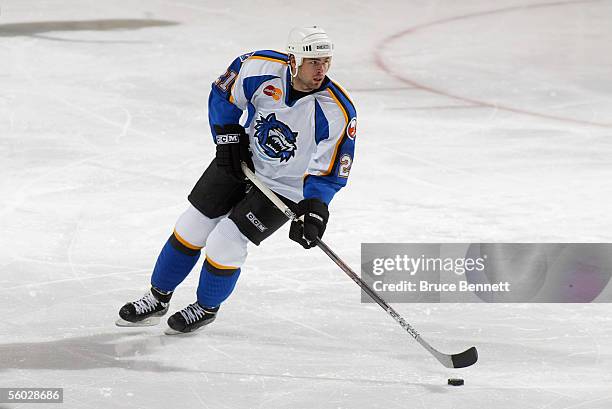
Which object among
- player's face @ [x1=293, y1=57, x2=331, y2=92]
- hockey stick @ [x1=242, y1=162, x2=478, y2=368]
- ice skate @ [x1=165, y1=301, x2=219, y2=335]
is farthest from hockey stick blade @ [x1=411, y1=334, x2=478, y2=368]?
player's face @ [x1=293, y1=57, x2=331, y2=92]

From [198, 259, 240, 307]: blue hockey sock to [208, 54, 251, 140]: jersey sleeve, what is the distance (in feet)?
1.47

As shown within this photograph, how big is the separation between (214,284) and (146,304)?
0.27 m

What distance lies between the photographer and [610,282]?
14.0 ft

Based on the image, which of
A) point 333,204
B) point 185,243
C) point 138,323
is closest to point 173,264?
point 185,243

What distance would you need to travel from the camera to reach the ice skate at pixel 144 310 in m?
3.83

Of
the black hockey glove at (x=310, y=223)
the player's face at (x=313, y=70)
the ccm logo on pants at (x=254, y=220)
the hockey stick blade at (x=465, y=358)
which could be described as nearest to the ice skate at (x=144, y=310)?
the ccm logo on pants at (x=254, y=220)

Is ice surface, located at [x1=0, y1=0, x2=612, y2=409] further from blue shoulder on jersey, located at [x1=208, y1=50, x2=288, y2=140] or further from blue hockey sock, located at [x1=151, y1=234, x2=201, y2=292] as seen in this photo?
blue shoulder on jersey, located at [x1=208, y1=50, x2=288, y2=140]

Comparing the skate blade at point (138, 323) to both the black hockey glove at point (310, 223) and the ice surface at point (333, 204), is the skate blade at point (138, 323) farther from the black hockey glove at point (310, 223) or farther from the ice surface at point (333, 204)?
the black hockey glove at point (310, 223)

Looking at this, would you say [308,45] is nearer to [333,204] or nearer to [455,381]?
[455,381]

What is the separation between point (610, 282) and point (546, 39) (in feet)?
15.7

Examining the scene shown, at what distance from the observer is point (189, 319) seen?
149 inches

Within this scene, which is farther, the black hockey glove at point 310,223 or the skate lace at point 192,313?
the skate lace at point 192,313

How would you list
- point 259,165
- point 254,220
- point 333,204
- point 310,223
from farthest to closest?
point 333,204
point 259,165
point 254,220
point 310,223

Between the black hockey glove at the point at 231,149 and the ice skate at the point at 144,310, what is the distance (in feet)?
1.57
